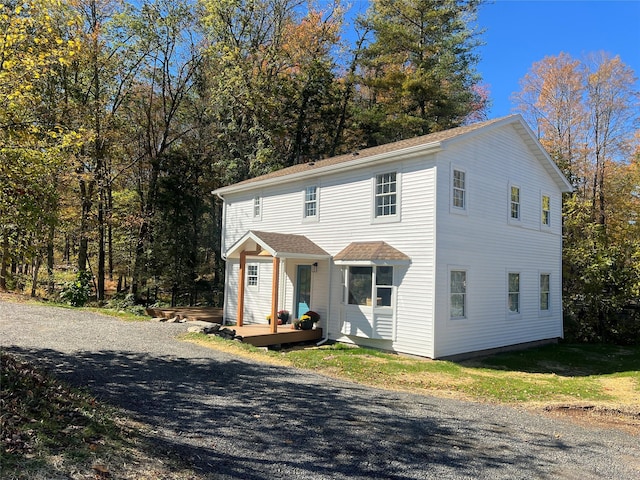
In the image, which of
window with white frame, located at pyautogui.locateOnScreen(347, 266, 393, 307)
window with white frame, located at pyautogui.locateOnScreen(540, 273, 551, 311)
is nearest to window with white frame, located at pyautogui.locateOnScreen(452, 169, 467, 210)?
window with white frame, located at pyautogui.locateOnScreen(347, 266, 393, 307)

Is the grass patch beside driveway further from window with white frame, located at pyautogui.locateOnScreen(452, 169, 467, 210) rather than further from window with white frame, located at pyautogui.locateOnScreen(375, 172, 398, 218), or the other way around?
window with white frame, located at pyautogui.locateOnScreen(452, 169, 467, 210)

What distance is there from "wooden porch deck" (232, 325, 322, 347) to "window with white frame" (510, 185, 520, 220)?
24.7ft

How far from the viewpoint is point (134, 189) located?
92.5 ft

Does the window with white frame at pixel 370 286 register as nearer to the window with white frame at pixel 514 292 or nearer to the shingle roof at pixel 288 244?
the shingle roof at pixel 288 244

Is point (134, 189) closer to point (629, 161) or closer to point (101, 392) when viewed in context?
point (101, 392)

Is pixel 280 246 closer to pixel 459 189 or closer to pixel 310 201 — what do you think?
pixel 310 201

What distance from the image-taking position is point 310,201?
630 inches

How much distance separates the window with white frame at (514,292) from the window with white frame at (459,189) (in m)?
3.54

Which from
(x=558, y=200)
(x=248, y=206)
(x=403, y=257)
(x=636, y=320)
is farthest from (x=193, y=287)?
(x=636, y=320)

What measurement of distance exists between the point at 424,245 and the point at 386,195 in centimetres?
206

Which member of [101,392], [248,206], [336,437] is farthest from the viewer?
[248,206]

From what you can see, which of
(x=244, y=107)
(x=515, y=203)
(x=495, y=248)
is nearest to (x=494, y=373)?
(x=495, y=248)

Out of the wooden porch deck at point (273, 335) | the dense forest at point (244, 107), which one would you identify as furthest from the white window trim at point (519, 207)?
the dense forest at point (244, 107)

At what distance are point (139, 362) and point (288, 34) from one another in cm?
2404
